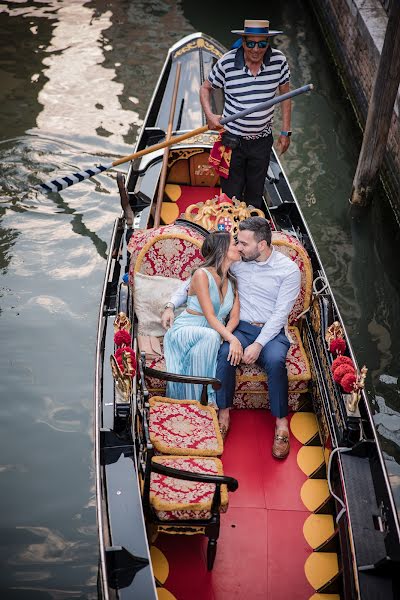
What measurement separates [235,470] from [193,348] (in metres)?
0.52

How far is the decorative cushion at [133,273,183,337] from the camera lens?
10.8 feet

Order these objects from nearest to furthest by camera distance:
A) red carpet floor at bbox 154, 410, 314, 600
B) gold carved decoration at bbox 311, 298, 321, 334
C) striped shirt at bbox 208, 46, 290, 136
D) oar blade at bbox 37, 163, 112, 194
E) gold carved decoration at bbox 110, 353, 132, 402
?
red carpet floor at bbox 154, 410, 314, 600
gold carved decoration at bbox 110, 353, 132, 402
gold carved decoration at bbox 311, 298, 321, 334
striped shirt at bbox 208, 46, 290, 136
oar blade at bbox 37, 163, 112, 194

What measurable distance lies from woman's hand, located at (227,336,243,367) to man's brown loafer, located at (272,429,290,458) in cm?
34

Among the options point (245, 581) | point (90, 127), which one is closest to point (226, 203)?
point (245, 581)

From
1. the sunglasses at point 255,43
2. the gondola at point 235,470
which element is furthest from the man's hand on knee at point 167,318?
the sunglasses at point 255,43

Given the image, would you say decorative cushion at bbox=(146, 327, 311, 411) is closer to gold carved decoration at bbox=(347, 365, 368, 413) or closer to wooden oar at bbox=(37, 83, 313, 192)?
gold carved decoration at bbox=(347, 365, 368, 413)

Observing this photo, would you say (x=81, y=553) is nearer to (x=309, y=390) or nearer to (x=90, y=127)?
(x=309, y=390)

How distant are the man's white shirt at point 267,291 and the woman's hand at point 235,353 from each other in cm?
11

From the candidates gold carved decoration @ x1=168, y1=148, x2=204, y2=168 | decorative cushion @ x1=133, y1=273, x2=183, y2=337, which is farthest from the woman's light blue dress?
gold carved decoration @ x1=168, y1=148, x2=204, y2=168

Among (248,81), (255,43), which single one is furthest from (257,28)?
(248,81)

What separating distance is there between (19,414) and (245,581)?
73.6 inches

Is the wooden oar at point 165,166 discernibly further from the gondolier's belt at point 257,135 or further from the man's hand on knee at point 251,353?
the man's hand on knee at point 251,353

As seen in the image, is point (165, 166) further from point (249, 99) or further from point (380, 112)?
point (380, 112)

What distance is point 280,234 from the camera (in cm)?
338
